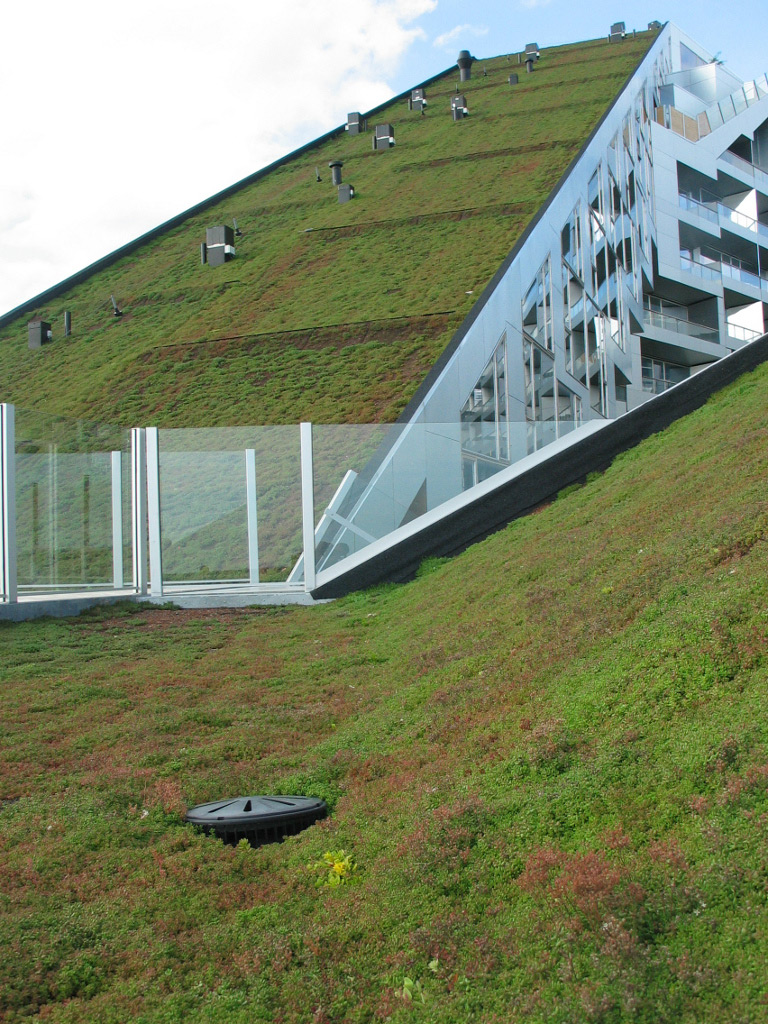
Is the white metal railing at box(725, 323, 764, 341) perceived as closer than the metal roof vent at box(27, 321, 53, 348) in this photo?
No

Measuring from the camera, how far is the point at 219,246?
3628 cm

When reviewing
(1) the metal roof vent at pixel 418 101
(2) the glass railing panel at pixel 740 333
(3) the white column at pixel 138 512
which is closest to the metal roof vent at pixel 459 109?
(1) the metal roof vent at pixel 418 101

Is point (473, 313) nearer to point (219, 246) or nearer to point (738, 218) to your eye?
point (219, 246)

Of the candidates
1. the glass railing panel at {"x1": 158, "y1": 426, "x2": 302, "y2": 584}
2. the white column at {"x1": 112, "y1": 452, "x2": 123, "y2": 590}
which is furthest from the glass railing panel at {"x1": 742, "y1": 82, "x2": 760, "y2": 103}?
the white column at {"x1": 112, "y1": 452, "x2": 123, "y2": 590}

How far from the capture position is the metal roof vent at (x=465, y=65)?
57.4 metres

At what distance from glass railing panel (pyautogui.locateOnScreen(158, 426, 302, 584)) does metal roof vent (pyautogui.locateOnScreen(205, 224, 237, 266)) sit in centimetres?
2303

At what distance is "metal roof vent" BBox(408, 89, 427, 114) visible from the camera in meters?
51.4

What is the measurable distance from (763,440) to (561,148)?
29.7 m

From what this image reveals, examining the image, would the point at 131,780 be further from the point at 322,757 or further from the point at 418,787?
the point at 418,787

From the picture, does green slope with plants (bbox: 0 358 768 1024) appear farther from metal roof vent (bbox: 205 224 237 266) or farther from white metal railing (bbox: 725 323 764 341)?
white metal railing (bbox: 725 323 764 341)

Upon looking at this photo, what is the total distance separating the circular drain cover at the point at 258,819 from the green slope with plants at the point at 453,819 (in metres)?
0.12

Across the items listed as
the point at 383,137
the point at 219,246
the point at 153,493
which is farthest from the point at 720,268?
the point at 153,493

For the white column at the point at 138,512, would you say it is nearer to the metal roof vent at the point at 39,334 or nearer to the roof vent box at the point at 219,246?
the metal roof vent at the point at 39,334

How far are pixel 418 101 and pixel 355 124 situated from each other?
12.3 feet
